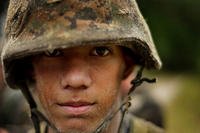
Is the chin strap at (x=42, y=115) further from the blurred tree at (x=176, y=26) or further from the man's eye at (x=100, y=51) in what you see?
the blurred tree at (x=176, y=26)

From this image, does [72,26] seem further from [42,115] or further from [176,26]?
[176,26]

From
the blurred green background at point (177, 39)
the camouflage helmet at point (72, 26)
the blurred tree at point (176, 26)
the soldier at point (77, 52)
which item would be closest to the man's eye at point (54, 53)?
the soldier at point (77, 52)

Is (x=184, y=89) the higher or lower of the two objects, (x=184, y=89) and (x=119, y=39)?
the lower

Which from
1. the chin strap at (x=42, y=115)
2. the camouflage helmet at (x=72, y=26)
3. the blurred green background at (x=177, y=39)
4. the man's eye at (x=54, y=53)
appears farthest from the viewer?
the blurred green background at (x=177, y=39)

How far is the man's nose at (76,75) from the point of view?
3.96 m

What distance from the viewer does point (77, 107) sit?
4.04m

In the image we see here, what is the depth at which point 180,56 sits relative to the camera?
16.0 meters

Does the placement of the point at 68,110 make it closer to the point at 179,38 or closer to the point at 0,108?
the point at 0,108

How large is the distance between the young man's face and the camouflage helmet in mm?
109

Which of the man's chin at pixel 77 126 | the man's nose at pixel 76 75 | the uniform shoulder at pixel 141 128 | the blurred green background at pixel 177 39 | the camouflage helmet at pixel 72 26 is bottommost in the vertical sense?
the blurred green background at pixel 177 39

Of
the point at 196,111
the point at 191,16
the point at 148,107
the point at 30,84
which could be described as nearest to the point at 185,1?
the point at 191,16

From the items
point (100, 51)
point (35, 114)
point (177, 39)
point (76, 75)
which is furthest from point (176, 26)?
point (76, 75)

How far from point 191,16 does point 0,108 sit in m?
9.48

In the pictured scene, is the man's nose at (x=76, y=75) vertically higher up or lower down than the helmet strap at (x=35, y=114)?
higher up
